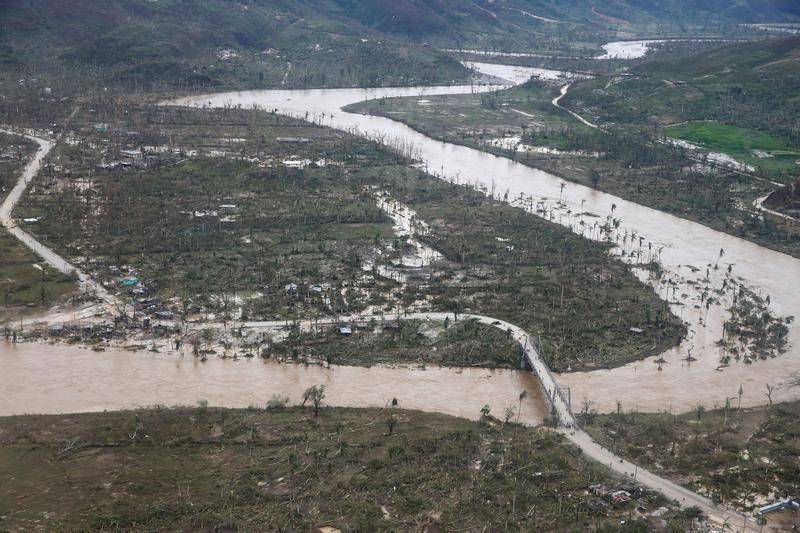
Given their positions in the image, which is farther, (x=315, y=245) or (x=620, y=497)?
(x=315, y=245)

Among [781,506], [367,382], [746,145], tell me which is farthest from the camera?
[746,145]

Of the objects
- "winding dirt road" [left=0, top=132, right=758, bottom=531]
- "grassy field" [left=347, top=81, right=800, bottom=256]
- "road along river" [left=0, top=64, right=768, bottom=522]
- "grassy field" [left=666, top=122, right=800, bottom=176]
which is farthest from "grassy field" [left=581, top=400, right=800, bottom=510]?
"grassy field" [left=666, top=122, right=800, bottom=176]

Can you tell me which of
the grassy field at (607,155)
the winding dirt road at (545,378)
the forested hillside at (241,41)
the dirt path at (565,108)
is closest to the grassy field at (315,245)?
the winding dirt road at (545,378)

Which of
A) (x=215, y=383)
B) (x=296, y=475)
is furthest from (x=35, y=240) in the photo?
(x=296, y=475)

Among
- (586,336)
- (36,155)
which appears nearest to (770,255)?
(586,336)

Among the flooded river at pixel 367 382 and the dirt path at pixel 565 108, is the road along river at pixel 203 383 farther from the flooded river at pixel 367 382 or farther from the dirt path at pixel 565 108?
the dirt path at pixel 565 108

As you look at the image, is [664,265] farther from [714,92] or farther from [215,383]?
[714,92]
